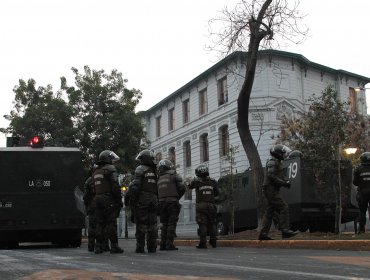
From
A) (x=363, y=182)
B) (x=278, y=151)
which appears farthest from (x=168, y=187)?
(x=363, y=182)

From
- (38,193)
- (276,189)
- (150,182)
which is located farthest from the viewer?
(38,193)

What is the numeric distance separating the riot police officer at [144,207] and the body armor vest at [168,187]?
810 mm

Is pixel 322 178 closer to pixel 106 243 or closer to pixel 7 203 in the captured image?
pixel 106 243

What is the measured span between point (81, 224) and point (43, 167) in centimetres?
170

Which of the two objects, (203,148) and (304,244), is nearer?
(304,244)

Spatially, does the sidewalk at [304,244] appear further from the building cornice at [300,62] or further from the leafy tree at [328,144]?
the building cornice at [300,62]

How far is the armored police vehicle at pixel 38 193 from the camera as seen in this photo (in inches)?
487

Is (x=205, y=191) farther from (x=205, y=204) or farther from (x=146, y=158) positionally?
(x=146, y=158)

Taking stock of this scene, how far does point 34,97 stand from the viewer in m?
27.1

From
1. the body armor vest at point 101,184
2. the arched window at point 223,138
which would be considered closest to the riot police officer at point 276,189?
the body armor vest at point 101,184

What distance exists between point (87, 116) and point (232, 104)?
915 cm

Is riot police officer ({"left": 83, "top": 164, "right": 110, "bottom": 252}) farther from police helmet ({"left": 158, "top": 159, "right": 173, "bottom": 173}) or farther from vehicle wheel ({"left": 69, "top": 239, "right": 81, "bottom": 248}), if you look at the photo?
vehicle wheel ({"left": 69, "top": 239, "right": 81, "bottom": 248})

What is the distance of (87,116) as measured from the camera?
2580 cm

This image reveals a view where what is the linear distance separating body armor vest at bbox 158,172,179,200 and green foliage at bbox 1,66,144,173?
47.2 feet
